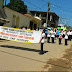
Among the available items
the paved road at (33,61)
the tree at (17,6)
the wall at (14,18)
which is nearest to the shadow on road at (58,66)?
the paved road at (33,61)

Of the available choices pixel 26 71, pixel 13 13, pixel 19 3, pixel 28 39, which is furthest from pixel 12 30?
pixel 19 3

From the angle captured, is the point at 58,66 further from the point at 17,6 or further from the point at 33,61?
the point at 17,6

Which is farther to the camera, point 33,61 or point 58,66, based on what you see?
point 33,61

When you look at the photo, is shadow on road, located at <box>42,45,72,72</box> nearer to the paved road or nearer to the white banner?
the paved road

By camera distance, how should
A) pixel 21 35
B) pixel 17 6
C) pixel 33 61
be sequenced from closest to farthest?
1. pixel 33 61
2. pixel 21 35
3. pixel 17 6

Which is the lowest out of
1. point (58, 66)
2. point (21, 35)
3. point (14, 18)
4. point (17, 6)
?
point (58, 66)

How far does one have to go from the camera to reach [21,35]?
896 centimetres

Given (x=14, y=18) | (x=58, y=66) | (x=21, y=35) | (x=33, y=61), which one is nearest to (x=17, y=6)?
(x=14, y=18)

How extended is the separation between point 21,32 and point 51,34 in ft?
18.6

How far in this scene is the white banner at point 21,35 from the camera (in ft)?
28.0

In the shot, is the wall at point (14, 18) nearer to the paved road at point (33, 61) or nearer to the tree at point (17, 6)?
the paved road at point (33, 61)

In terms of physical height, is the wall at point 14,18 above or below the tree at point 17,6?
below

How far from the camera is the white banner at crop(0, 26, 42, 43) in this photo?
28.0 feet

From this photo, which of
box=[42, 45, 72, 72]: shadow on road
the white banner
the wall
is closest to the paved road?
box=[42, 45, 72, 72]: shadow on road
